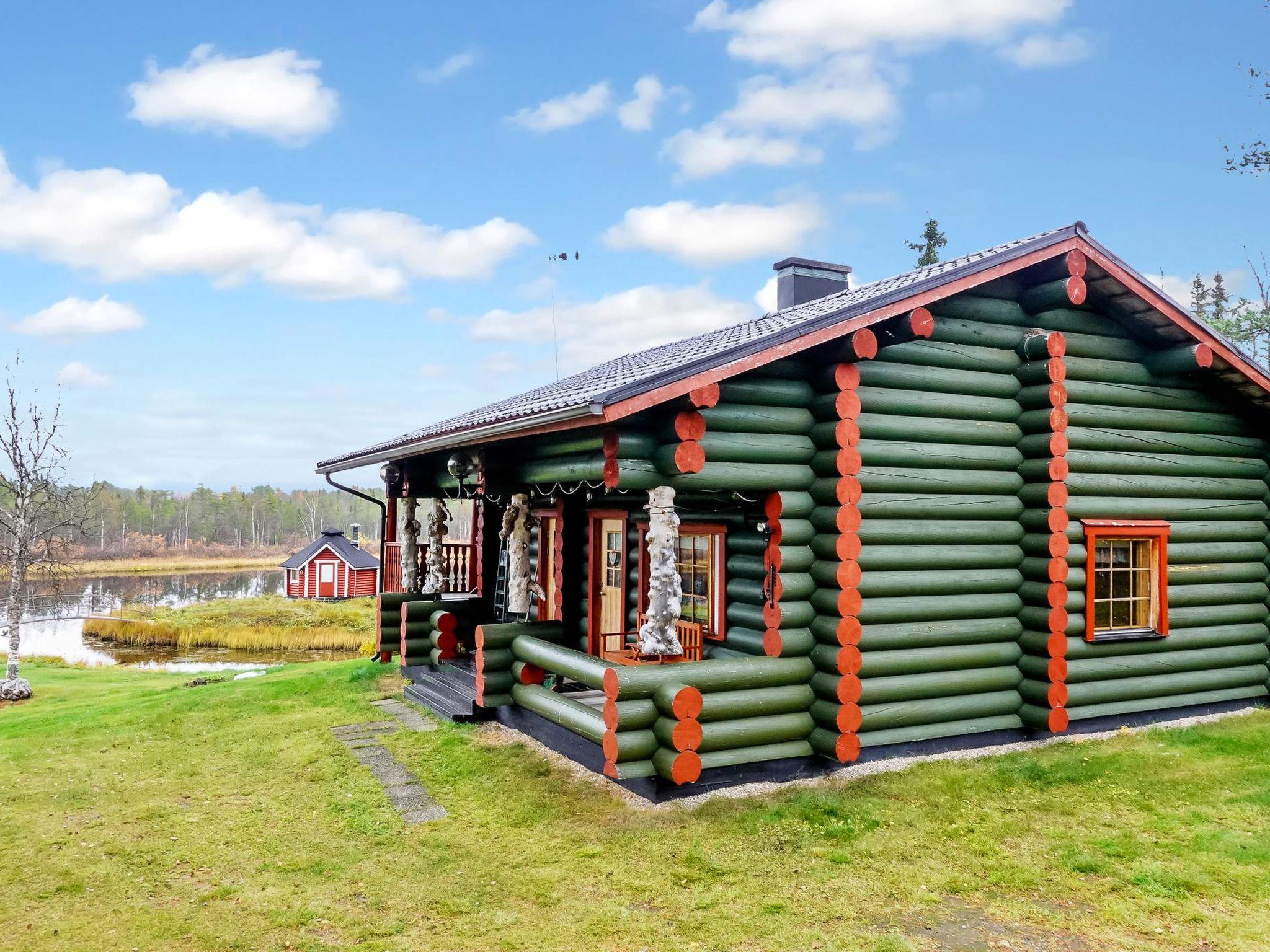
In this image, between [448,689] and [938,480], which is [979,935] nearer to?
[938,480]

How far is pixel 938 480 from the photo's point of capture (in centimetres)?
853

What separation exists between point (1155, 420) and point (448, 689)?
8.95 metres

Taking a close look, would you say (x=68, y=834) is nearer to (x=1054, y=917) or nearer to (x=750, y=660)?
(x=750, y=660)

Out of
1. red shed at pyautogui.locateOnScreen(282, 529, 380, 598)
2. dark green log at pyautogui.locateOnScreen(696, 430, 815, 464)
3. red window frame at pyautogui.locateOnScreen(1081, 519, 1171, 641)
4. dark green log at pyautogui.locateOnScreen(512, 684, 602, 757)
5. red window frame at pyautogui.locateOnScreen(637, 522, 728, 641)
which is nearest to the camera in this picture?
dark green log at pyautogui.locateOnScreen(696, 430, 815, 464)

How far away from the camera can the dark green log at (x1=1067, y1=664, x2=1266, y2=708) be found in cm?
917

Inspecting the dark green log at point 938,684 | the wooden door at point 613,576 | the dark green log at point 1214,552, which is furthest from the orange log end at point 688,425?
the dark green log at point 1214,552

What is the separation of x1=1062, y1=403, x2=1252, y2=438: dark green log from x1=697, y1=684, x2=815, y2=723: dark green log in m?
4.13

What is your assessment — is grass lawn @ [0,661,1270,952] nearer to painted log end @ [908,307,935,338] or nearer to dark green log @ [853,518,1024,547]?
dark green log @ [853,518,1024,547]

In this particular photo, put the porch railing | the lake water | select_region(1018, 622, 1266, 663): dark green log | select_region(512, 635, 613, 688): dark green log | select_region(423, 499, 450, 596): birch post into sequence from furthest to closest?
1. the lake water
2. the porch railing
3. select_region(423, 499, 450, 596): birch post
4. select_region(1018, 622, 1266, 663): dark green log
5. select_region(512, 635, 613, 688): dark green log

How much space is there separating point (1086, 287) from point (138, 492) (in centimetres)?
9315

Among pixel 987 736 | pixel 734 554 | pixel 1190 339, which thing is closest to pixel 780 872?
pixel 734 554

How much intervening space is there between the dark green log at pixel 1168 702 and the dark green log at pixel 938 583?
157 centimetres

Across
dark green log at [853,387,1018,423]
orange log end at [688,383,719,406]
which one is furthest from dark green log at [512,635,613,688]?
dark green log at [853,387,1018,423]

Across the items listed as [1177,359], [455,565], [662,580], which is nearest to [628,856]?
[662,580]
